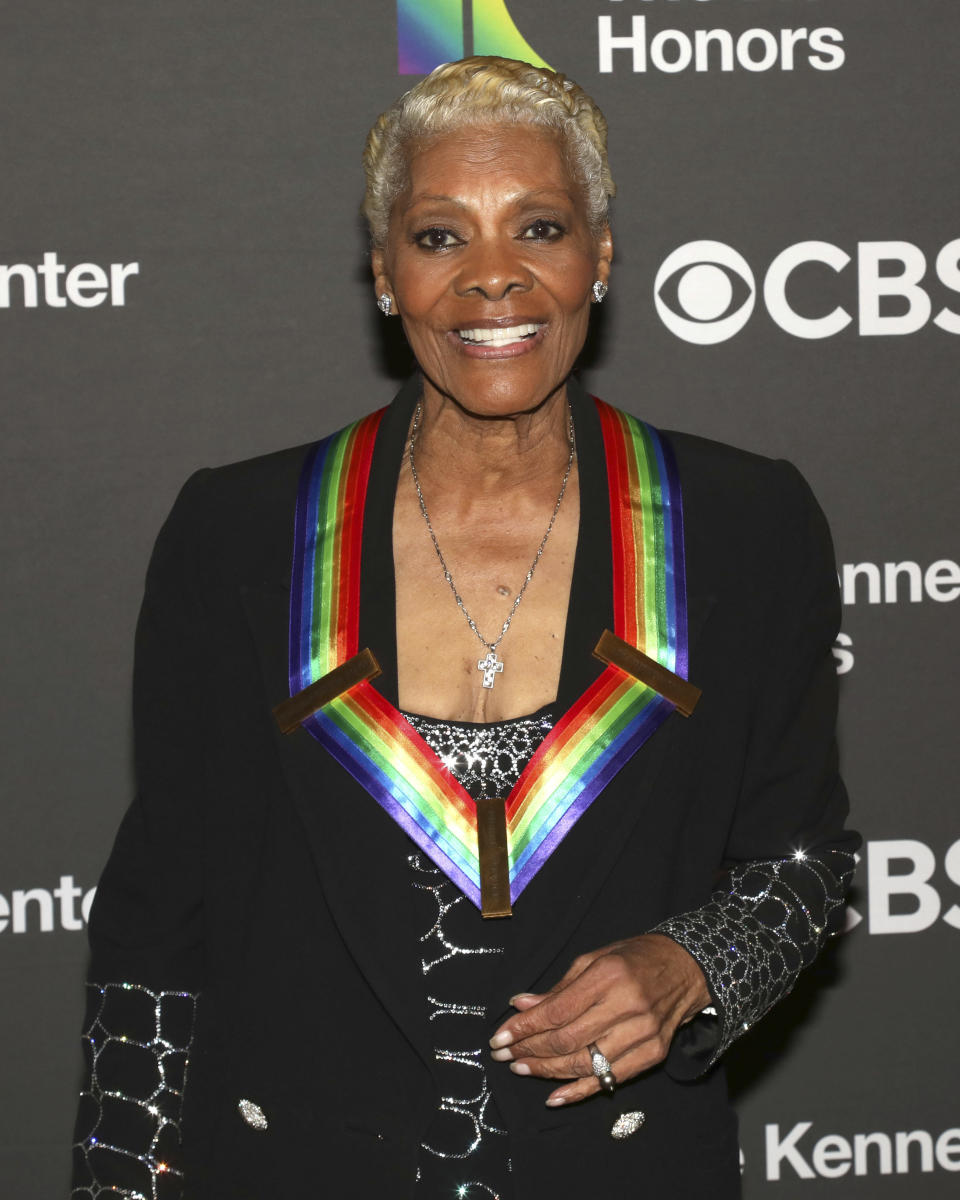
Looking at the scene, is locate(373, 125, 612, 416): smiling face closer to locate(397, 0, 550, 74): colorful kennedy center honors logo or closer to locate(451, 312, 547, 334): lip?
locate(451, 312, 547, 334): lip

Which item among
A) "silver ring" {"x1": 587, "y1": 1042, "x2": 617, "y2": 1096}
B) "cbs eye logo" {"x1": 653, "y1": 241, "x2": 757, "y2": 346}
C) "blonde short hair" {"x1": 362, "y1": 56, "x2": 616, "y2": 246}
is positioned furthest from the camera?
"cbs eye logo" {"x1": 653, "y1": 241, "x2": 757, "y2": 346}

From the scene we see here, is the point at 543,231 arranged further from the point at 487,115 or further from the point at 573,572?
the point at 573,572

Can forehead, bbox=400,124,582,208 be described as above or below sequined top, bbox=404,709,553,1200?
above

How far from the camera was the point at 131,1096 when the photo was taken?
1.70m

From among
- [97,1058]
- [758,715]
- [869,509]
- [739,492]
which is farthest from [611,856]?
[869,509]

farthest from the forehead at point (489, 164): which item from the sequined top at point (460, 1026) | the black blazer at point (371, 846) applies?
the sequined top at point (460, 1026)

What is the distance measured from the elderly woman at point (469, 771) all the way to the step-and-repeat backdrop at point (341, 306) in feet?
3.04

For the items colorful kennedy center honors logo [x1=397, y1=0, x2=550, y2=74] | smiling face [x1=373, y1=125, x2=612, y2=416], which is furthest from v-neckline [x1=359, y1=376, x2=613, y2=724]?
colorful kennedy center honors logo [x1=397, y1=0, x2=550, y2=74]

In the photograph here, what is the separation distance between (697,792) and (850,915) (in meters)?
1.44

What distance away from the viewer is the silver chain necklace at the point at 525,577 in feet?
5.69

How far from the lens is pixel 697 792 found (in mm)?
1656

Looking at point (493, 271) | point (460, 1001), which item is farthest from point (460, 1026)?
point (493, 271)

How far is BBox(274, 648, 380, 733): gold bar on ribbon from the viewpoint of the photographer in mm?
1639

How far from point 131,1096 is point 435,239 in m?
1.01
